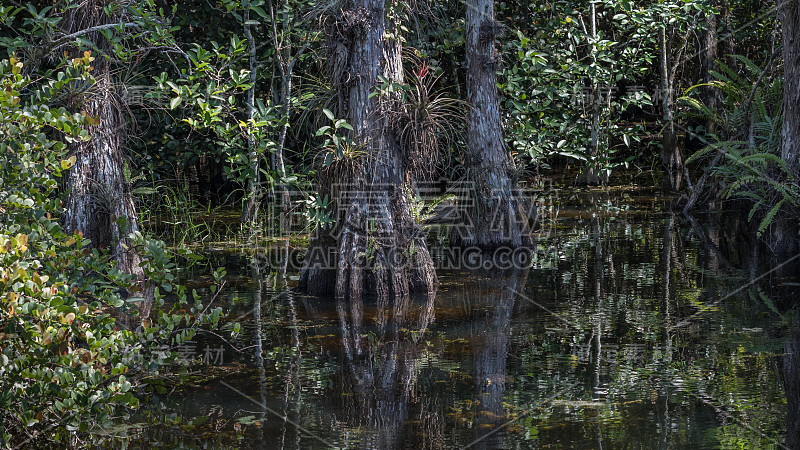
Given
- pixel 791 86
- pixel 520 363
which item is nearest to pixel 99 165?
pixel 520 363

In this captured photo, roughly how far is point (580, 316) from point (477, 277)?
1.94 meters

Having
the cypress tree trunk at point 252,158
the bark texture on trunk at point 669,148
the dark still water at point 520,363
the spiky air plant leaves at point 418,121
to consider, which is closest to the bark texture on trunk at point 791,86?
the dark still water at point 520,363

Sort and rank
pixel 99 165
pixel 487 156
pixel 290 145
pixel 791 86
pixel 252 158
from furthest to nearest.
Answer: pixel 290 145
pixel 252 158
pixel 487 156
pixel 791 86
pixel 99 165

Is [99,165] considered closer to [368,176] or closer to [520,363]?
[368,176]

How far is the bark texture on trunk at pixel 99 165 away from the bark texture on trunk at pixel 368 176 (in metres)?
1.89

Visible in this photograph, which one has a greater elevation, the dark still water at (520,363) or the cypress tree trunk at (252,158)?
the cypress tree trunk at (252,158)

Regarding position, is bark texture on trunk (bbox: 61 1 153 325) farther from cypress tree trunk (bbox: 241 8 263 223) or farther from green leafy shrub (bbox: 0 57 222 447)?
green leafy shrub (bbox: 0 57 222 447)

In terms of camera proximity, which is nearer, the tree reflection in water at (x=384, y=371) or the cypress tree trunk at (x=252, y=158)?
the tree reflection in water at (x=384, y=371)

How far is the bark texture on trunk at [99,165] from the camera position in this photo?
24.9 feet

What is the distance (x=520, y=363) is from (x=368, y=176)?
2.79 m

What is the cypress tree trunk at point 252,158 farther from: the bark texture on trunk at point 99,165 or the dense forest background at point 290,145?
the bark texture on trunk at point 99,165

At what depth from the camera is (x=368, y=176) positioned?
25.7ft

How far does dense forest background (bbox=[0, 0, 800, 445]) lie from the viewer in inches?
177

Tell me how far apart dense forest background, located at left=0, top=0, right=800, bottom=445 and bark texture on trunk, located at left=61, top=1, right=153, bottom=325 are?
2cm
